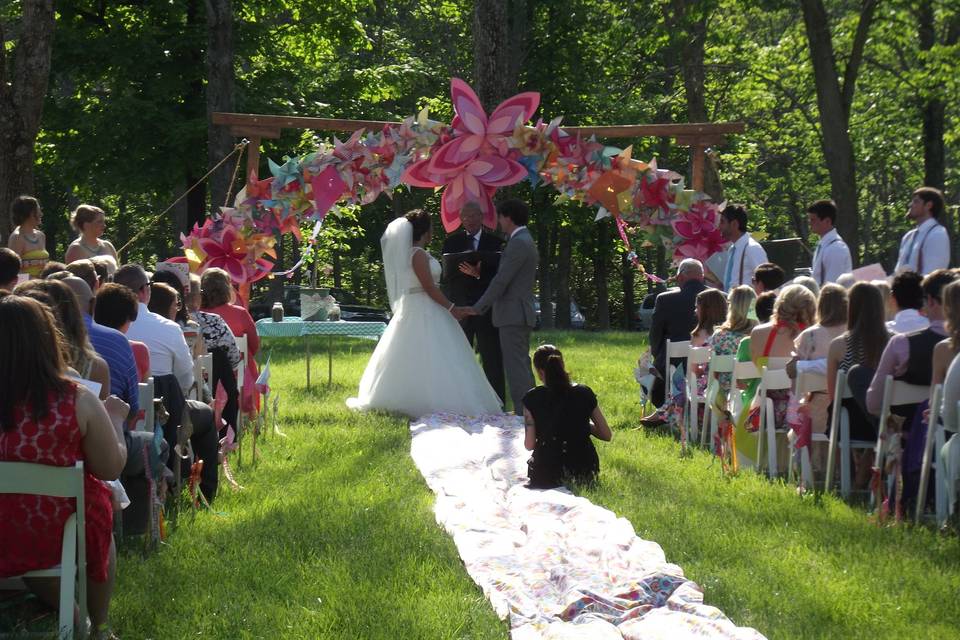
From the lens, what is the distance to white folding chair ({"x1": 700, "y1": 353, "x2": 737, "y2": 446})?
33.2ft

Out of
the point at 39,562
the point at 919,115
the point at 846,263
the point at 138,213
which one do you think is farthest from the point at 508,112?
the point at 138,213

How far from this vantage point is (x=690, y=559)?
21.1 feet

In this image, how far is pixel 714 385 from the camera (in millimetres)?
10352

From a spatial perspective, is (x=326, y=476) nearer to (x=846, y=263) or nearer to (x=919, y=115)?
(x=846, y=263)

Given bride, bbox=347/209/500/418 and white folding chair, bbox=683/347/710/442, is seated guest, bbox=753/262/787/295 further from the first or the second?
bride, bbox=347/209/500/418

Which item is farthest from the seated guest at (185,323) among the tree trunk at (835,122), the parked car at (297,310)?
the parked car at (297,310)

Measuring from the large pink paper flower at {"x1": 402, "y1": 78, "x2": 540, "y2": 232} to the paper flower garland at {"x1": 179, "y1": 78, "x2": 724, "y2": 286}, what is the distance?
11 millimetres

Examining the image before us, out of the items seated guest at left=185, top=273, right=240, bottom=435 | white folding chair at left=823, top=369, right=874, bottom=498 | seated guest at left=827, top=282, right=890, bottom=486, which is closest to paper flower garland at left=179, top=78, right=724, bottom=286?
seated guest at left=185, top=273, right=240, bottom=435

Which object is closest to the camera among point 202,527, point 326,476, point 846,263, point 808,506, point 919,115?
point 202,527

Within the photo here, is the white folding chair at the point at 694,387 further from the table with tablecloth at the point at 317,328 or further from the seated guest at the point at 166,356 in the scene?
the table with tablecloth at the point at 317,328

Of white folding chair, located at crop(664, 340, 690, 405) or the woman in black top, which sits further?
white folding chair, located at crop(664, 340, 690, 405)

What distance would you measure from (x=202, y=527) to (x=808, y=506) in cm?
368

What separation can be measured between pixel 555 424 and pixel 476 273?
16.5 ft

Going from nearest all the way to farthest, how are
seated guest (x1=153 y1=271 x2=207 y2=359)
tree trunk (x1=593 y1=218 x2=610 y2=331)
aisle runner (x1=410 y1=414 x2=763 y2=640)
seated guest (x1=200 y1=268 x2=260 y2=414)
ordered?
aisle runner (x1=410 y1=414 x2=763 y2=640) → seated guest (x1=153 y1=271 x2=207 y2=359) → seated guest (x1=200 y1=268 x2=260 y2=414) → tree trunk (x1=593 y1=218 x2=610 y2=331)
